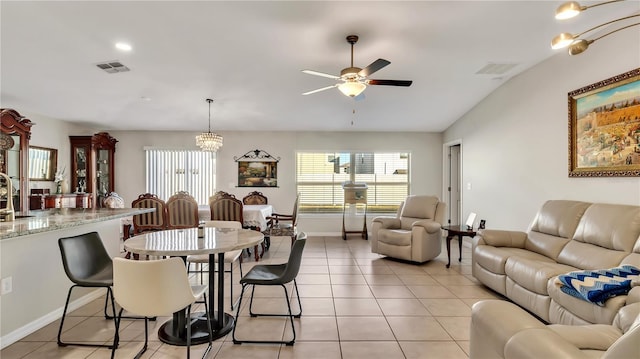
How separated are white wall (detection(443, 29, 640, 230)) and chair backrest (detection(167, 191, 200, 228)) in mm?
4680

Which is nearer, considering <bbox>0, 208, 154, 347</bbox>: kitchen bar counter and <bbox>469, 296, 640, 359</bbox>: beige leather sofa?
<bbox>469, 296, 640, 359</bbox>: beige leather sofa

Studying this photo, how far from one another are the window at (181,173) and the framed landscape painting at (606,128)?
6.31 meters

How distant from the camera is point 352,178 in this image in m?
7.21

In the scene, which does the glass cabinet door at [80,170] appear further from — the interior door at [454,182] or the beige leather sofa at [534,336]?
the interior door at [454,182]

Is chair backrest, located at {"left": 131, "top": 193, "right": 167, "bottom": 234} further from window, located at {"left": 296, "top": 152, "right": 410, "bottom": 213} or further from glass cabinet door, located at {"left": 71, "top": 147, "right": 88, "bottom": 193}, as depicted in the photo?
window, located at {"left": 296, "top": 152, "right": 410, "bottom": 213}

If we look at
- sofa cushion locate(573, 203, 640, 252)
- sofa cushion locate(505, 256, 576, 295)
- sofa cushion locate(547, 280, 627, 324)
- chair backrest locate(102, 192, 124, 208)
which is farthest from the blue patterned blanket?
chair backrest locate(102, 192, 124, 208)

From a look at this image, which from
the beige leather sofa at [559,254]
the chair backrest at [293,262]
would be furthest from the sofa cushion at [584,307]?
the chair backrest at [293,262]

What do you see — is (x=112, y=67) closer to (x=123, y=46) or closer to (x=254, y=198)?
(x=123, y=46)

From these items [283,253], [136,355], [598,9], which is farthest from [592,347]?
[283,253]

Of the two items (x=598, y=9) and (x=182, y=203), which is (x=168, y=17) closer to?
(x=182, y=203)

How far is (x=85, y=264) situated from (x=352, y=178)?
17.7 ft

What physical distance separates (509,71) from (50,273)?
5631mm

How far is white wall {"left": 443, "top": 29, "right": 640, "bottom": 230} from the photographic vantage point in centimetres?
306

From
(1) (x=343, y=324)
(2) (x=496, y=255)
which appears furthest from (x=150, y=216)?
(2) (x=496, y=255)
